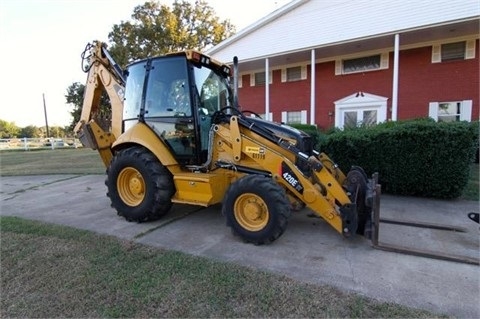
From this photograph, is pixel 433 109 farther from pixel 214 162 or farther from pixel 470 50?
pixel 214 162

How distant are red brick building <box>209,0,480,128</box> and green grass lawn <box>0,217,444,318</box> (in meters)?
10.9

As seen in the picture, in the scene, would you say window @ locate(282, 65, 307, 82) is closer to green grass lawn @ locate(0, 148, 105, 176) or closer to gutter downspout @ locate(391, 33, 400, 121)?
gutter downspout @ locate(391, 33, 400, 121)

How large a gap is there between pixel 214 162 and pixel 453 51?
1239cm

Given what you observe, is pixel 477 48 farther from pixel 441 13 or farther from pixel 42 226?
pixel 42 226

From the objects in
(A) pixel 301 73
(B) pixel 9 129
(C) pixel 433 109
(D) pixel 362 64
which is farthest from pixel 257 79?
(B) pixel 9 129

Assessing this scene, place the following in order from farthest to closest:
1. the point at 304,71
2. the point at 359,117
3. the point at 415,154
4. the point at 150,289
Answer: the point at 304,71
the point at 359,117
the point at 415,154
the point at 150,289

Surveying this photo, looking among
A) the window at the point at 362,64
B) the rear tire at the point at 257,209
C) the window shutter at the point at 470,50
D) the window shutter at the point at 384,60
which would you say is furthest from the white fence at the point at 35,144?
the window shutter at the point at 470,50

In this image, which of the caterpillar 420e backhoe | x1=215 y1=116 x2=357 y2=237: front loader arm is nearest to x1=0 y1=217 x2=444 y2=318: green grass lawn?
the caterpillar 420e backhoe

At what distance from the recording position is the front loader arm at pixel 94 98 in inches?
221

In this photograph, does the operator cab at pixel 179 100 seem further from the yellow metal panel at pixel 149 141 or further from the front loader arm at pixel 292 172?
the front loader arm at pixel 292 172

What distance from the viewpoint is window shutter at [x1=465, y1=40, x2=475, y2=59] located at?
455 inches

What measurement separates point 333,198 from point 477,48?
39.5 feet

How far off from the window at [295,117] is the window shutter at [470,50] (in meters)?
6.80

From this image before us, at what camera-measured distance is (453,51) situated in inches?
472
